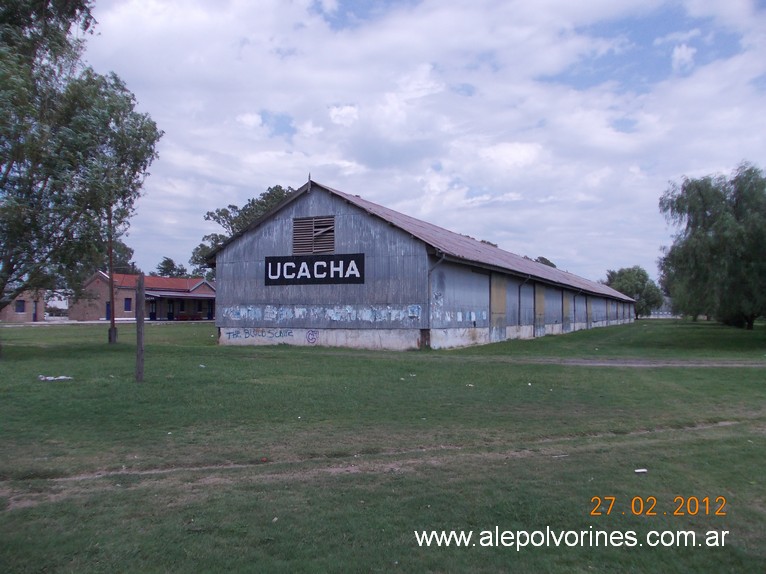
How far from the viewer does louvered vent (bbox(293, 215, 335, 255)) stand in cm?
2944

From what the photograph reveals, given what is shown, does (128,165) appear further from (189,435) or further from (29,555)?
(29,555)

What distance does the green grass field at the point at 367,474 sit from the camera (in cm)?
484

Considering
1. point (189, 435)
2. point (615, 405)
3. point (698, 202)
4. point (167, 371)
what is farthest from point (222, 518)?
point (698, 202)

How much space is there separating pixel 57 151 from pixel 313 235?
599 inches

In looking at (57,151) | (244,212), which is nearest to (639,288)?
(244,212)

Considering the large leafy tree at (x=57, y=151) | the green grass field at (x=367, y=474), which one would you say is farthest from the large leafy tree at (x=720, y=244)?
the large leafy tree at (x=57, y=151)

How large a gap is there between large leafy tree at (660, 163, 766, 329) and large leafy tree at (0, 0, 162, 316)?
27.2m

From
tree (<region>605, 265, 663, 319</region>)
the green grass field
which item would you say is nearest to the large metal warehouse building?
the green grass field

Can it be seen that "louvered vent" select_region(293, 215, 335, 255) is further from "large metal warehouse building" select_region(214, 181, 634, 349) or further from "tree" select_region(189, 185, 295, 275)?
"tree" select_region(189, 185, 295, 275)

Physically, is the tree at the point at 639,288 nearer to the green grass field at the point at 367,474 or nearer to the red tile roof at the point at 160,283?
the red tile roof at the point at 160,283

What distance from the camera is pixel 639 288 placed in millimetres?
111750

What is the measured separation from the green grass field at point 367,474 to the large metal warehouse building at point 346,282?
41.3 ft

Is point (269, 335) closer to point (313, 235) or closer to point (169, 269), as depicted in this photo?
point (313, 235)

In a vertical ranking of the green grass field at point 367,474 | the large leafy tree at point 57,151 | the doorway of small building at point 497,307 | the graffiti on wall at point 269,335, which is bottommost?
the green grass field at point 367,474
